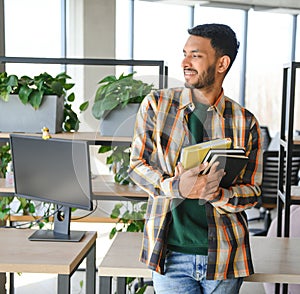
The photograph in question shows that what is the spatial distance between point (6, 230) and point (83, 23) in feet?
13.3

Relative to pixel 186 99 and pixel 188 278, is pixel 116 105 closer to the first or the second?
pixel 186 99

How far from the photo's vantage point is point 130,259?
219cm

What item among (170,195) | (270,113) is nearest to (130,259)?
(170,195)

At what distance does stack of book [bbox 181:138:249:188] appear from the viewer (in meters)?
1.63

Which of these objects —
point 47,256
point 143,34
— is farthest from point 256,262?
point 143,34

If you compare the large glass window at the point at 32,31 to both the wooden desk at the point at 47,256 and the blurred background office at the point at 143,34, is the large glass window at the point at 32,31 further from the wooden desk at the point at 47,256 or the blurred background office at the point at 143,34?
the wooden desk at the point at 47,256

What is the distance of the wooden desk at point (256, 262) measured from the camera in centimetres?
207

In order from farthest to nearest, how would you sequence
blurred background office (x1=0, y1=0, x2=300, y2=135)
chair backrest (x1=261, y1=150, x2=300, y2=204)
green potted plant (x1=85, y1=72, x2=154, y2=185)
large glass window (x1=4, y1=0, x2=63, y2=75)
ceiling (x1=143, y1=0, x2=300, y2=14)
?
ceiling (x1=143, y1=0, x2=300, y2=14), blurred background office (x1=0, y1=0, x2=300, y2=135), large glass window (x1=4, y1=0, x2=63, y2=75), chair backrest (x1=261, y1=150, x2=300, y2=204), green potted plant (x1=85, y1=72, x2=154, y2=185)

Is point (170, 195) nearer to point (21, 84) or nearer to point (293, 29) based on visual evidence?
point (21, 84)

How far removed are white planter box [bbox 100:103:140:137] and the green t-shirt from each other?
0.90m

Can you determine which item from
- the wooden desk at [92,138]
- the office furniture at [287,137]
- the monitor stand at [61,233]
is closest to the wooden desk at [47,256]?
the monitor stand at [61,233]

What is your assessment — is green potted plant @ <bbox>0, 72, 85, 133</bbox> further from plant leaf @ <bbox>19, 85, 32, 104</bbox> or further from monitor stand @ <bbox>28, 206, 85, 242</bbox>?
monitor stand @ <bbox>28, 206, 85, 242</bbox>

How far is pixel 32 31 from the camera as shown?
6.00 metres

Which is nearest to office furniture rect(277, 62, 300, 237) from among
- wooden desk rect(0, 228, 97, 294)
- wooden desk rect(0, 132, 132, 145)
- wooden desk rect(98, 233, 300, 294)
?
wooden desk rect(98, 233, 300, 294)
